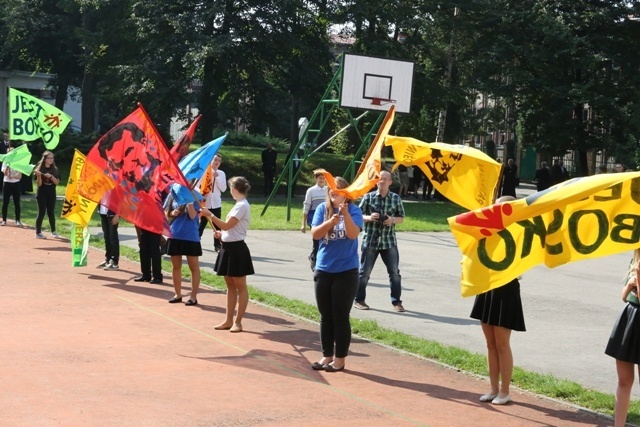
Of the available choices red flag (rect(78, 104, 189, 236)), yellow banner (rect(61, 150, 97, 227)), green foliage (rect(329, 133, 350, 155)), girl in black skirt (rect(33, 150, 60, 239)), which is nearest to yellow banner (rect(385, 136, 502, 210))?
red flag (rect(78, 104, 189, 236))

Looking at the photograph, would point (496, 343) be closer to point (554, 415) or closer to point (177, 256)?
point (554, 415)

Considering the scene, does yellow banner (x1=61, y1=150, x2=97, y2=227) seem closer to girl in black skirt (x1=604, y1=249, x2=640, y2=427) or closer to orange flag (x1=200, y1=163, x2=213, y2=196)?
orange flag (x1=200, y1=163, x2=213, y2=196)

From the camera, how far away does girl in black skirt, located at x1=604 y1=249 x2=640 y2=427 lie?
7.20 m

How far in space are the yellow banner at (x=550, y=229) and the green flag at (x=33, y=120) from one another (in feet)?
Result: 45.7

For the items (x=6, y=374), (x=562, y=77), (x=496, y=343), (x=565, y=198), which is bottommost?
(x=6, y=374)

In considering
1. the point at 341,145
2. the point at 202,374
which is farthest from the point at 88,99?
the point at 202,374

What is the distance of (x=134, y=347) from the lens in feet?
34.1

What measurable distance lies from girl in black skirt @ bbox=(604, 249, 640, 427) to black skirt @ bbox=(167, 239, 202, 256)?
698 cm

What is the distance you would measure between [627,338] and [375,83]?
22.5 m

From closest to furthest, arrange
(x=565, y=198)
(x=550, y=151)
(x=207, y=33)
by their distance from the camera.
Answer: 1. (x=565, y=198)
2. (x=207, y=33)
3. (x=550, y=151)

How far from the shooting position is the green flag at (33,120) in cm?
2025

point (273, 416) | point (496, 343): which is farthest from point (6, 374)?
point (496, 343)

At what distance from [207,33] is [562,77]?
46.7 feet

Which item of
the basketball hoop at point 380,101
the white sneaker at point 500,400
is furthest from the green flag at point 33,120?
the white sneaker at point 500,400
